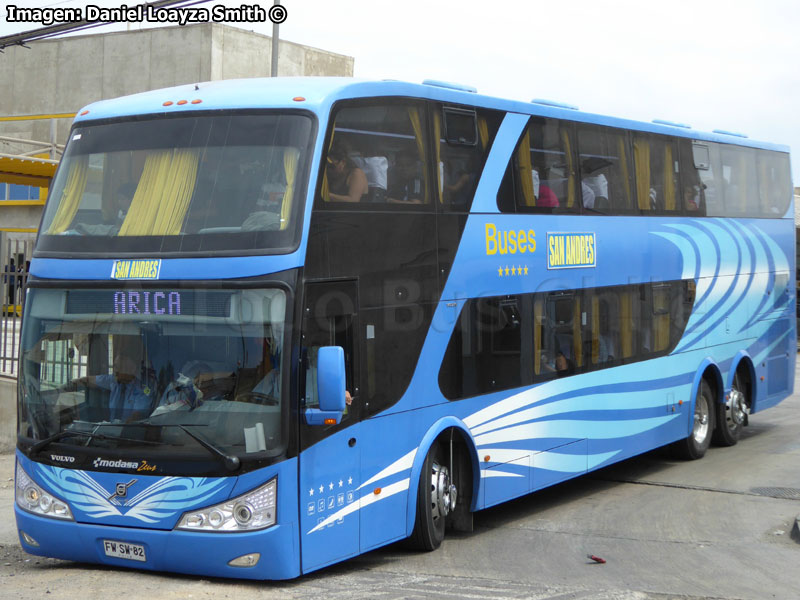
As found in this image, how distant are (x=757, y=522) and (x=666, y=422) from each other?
2.94 meters

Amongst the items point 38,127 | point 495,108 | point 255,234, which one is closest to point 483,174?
point 495,108

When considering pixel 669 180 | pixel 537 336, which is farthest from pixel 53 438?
pixel 669 180

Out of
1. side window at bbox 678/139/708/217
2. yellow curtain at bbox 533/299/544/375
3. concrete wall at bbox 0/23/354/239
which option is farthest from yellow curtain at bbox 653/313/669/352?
concrete wall at bbox 0/23/354/239

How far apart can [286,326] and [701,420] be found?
948cm

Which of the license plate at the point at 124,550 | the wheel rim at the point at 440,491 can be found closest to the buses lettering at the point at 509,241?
the wheel rim at the point at 440,491

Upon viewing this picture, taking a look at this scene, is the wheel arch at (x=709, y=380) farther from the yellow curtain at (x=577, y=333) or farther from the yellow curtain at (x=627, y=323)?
the yellow curtain at (x=577, y=333)

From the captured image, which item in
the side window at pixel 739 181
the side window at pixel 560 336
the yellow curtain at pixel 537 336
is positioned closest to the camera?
the yellow curtain at pixel 537 336

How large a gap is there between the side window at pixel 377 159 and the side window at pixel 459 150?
229 millimetres

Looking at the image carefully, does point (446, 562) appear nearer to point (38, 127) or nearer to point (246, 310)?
point (246, 310)

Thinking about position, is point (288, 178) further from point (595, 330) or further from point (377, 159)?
point (595, 330)

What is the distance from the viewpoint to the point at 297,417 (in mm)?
8148

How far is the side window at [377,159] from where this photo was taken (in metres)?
8.81

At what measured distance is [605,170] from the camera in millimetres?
13039

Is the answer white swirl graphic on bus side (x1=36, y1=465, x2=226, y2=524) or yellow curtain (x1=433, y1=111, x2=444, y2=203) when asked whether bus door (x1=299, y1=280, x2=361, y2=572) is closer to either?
white swirl graphic on bus side (x1=36, y1=465, x2=226, y2=524)
